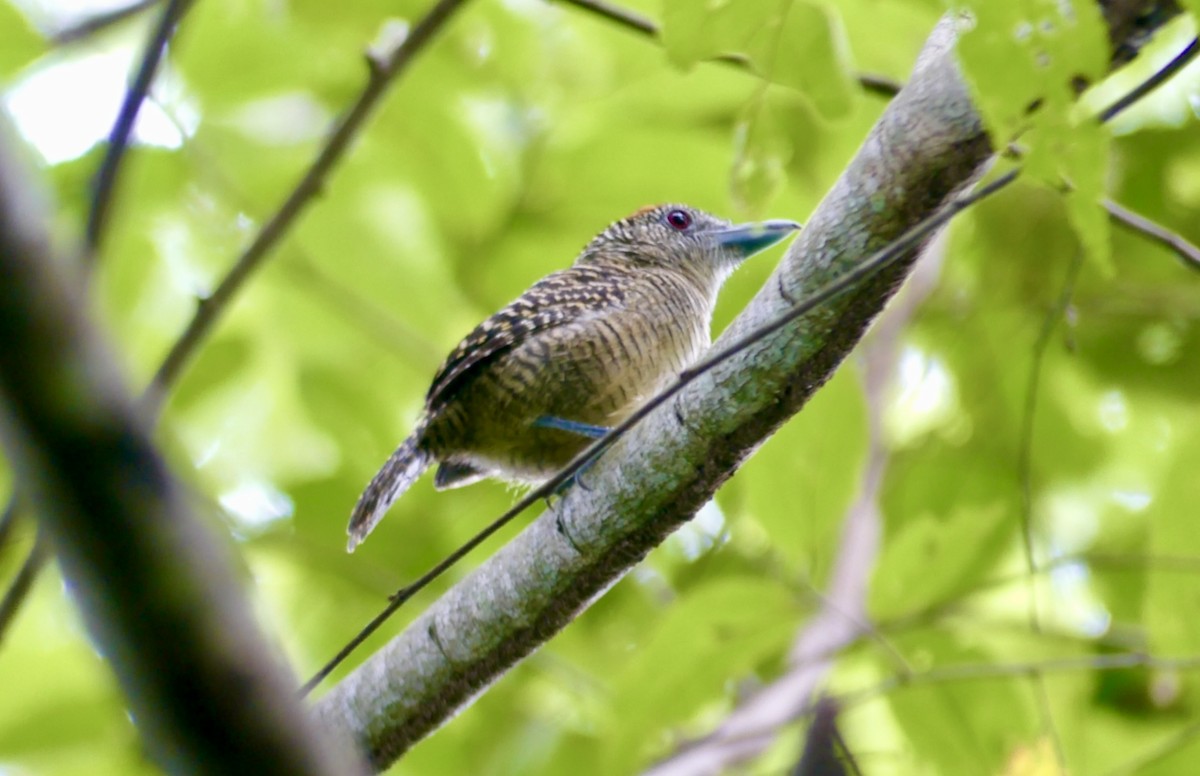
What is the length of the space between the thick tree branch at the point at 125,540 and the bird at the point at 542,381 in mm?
2433

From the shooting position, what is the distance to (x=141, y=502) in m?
0.80

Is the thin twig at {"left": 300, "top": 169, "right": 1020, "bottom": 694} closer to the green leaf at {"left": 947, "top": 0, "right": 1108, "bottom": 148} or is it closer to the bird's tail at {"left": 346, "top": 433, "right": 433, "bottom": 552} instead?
the green leaf at {"left": 947, "top": 0, "right": 1108, "bottom": 148}

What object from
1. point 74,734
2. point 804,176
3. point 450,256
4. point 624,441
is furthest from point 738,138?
point 74,734

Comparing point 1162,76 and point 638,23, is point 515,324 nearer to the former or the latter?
point 638,23

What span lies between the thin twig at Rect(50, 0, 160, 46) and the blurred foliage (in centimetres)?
12

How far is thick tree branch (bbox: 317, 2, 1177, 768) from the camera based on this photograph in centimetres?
192

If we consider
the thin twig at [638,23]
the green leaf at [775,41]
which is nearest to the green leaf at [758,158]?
the green leaf at [775,41]

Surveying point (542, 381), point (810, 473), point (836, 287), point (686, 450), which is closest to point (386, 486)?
point (542, 381)

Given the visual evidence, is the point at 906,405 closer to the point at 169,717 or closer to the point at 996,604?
the point at 996,604

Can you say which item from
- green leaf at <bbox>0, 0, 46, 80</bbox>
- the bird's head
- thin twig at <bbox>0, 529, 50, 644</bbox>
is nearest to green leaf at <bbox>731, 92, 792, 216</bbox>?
the bird's head

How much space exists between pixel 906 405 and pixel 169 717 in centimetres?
419

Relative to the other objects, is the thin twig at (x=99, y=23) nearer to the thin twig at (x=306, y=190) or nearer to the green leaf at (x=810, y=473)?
the thin twig at (x=306, y=190)

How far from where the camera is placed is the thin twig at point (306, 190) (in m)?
3.27

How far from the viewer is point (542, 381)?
133 inches
